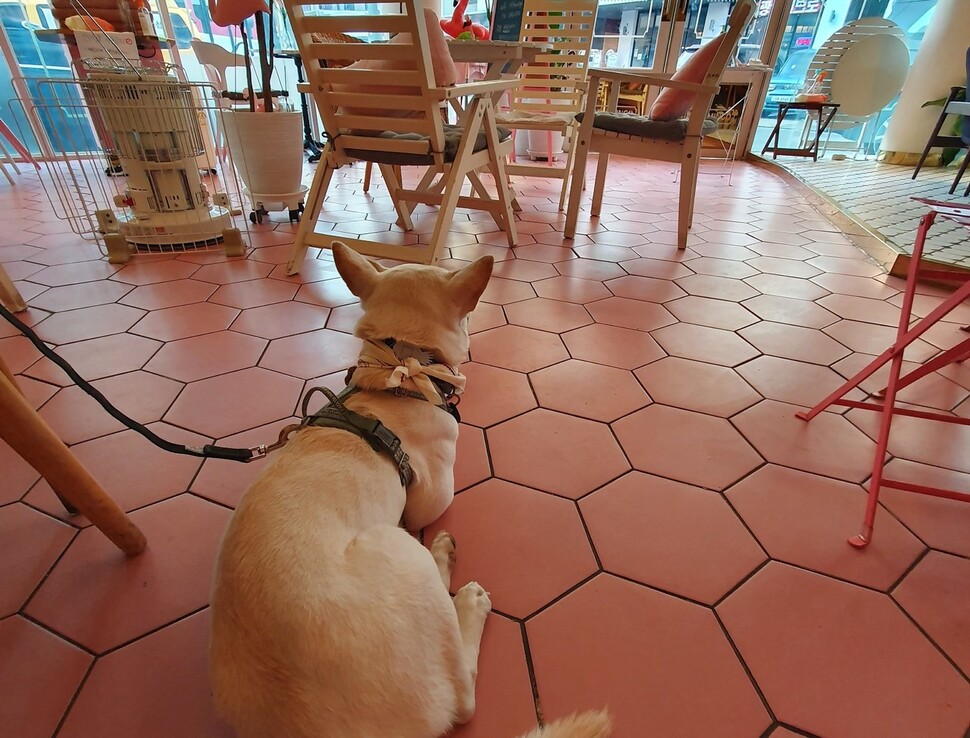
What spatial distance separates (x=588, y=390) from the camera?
1.53 m

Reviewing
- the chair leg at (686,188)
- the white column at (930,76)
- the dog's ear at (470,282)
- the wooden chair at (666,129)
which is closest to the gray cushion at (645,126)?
the wooden chair at (666,129)

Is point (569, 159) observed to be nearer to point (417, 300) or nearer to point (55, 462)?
point (417, 300)

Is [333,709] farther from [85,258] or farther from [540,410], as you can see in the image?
[85,258]

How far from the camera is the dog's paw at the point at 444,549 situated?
941 mm

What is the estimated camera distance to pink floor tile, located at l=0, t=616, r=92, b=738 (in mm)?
730

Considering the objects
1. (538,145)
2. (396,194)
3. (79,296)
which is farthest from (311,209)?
(538,145)

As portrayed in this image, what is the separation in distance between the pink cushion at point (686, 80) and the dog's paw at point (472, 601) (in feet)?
8.23

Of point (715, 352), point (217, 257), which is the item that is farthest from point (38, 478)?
point (715, 352)

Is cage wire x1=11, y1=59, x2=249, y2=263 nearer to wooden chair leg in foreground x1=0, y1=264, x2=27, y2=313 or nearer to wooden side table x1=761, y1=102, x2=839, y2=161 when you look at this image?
wooden chair leg in foreground x1=0, y1=264, x2=27, y2=313

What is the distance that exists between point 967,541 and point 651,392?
0.78 metres

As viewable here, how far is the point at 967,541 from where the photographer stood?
41.6 inches

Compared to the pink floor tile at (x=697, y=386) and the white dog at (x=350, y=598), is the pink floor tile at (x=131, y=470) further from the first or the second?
the pink floor tile at (x=697, y=386)

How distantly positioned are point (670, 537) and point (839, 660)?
0.33 metres

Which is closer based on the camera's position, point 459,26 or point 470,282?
point 470,282
